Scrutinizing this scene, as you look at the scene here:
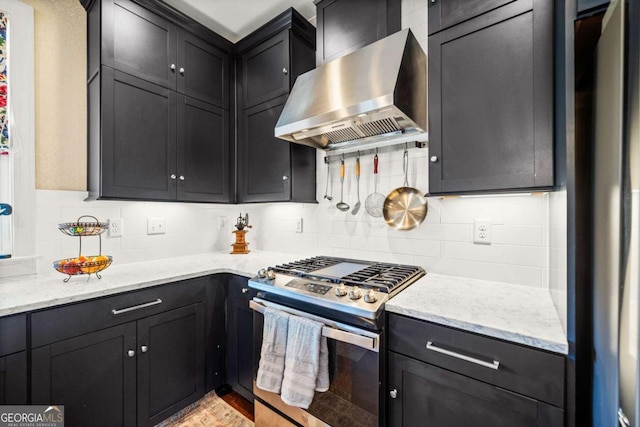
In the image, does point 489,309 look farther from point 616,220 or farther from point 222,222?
point 222,222

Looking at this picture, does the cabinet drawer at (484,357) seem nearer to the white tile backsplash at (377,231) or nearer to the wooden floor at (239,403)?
the white tile backsplash at (377,231)

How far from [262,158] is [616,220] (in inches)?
73.5

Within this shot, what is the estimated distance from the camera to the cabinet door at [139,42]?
1621 mm

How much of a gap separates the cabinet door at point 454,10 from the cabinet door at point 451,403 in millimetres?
1471

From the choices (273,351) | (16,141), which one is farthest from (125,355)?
(16,141)

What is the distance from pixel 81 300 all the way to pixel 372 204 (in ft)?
5.32

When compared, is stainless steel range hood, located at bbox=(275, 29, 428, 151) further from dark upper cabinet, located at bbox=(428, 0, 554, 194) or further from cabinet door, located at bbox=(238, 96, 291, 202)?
cabinet door, located at bbox=(238, 96, 291, 202)

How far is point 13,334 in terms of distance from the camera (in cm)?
109

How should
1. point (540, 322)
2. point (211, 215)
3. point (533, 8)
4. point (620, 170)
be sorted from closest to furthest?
point (620, 170)
point (540, 322)
point (533, 8)
point (211, 215)

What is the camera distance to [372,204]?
1812 millimetres

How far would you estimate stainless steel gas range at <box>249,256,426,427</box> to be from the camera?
1.08 meters

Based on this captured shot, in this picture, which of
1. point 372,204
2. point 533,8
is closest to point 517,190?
point 533,8

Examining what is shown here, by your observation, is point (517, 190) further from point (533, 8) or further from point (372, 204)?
point (372, 204)

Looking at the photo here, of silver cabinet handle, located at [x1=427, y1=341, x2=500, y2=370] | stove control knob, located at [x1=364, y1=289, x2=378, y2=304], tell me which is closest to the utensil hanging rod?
stove control knob, located at [x1=364, y1=289, x2=378, y2=304]
